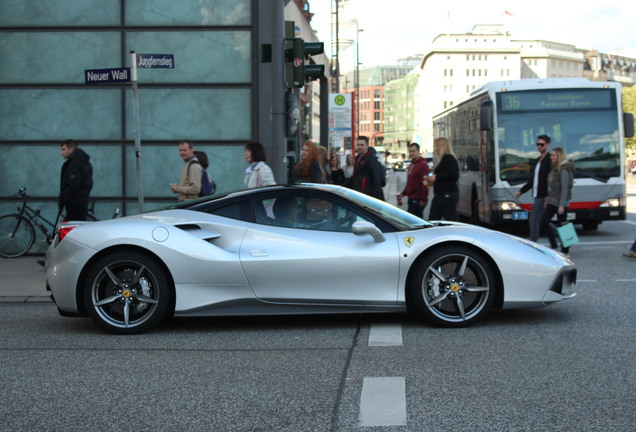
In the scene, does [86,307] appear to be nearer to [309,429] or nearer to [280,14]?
[309,429]

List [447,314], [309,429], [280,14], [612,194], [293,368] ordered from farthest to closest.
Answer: [612,194] < [280,14] < [447,314] < [293,368] < [309,429]

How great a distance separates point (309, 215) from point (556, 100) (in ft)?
35.1

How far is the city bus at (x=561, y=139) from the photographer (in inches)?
651

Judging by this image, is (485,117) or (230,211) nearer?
(230,211)

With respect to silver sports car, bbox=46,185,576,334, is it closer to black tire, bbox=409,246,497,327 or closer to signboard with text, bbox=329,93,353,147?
black tire, bbox=409,246,497,327

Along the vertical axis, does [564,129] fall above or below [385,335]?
above

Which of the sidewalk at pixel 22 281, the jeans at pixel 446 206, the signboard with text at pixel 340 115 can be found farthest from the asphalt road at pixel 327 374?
the signboard with text at pixel 340 115

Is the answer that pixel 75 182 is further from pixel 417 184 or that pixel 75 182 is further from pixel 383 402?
pixel 383 402

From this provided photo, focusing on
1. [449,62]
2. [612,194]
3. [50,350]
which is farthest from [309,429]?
[449,62]

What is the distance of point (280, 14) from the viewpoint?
45.3 ft

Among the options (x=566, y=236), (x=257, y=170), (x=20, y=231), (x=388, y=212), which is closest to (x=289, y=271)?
(x=388, y=212)

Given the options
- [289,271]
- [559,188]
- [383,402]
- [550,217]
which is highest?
[559,188]

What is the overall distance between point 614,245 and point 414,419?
11.4 metres

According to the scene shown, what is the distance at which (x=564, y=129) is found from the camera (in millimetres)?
16734
